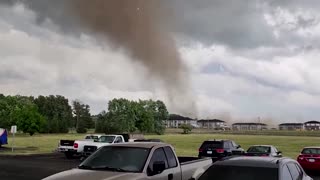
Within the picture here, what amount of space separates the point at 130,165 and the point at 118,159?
0.37 m

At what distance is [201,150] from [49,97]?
166561 mm

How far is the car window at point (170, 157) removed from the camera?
419 inches

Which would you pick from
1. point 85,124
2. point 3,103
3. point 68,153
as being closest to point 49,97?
point 85,124

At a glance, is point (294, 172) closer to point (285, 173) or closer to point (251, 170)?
point (285, 173)

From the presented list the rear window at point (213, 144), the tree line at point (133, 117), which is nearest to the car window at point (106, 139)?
the rear window at point (213, 144)

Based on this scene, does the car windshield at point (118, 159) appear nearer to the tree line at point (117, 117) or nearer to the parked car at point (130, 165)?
the parked car at point (130, 165)

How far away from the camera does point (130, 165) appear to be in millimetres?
9391

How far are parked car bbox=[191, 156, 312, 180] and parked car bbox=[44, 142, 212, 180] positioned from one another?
4.96 feet

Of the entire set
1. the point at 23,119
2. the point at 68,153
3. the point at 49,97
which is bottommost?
the point at 68,153

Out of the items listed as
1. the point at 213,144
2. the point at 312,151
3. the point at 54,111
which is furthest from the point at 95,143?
the point at 54,111

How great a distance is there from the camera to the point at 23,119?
55.7m

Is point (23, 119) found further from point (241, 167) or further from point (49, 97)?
point (49, 97)

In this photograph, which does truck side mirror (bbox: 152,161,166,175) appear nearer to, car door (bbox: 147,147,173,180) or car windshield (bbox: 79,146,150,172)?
car door (bbox: 147,147,173,180)

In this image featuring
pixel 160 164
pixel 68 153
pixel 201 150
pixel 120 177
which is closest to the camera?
pixel 120 177
